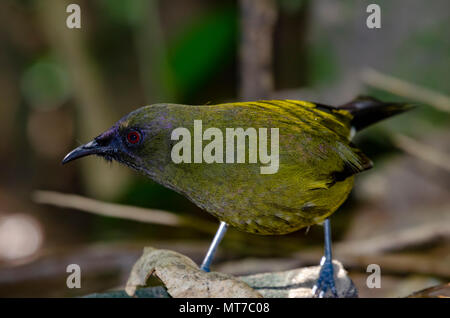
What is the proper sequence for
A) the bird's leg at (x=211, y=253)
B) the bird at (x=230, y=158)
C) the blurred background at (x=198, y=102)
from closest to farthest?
the bird at (x=230, y=158) → the bird's leg at (x=211, y=253) → the blurred background at (x=198, y=102)

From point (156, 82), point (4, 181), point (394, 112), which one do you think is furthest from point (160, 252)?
point (4, 181)

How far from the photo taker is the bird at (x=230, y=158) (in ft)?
5.59

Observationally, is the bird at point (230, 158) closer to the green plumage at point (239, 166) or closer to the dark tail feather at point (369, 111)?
the green plumage at point (239, 166)

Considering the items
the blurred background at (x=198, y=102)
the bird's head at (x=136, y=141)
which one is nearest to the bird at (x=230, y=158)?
the bird's head at (x=136, y=141)

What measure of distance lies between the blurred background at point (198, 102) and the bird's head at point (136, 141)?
47.9 inches

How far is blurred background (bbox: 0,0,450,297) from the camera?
3.07 meters

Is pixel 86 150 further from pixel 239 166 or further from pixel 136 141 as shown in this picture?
pixel 239 166

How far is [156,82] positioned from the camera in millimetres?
4062

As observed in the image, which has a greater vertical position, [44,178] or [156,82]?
[156,82]

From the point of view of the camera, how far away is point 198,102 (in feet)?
11.9

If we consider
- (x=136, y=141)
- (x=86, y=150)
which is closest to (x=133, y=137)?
(x=136, y=141)

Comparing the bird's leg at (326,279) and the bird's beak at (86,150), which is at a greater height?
the bird's beak at (86,150)
